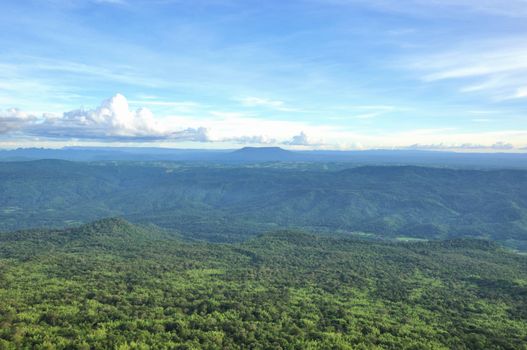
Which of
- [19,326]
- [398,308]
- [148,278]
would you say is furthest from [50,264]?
[398,308]

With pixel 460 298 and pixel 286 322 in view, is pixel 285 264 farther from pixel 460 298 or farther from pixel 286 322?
pixel 286 322

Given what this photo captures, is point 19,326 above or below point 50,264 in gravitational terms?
above

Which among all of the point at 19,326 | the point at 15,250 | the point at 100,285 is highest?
the point at 19,326

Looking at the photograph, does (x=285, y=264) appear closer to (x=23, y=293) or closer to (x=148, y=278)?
(x=148, y=278)

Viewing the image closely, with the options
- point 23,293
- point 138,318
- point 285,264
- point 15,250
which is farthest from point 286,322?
point 15,250

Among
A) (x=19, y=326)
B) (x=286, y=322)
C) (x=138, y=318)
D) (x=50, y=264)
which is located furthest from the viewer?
(x=50, y=264)

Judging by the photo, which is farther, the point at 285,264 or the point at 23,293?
the point at 285,264

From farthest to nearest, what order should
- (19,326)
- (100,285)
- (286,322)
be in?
(100,285), (286,322), (19,326)
